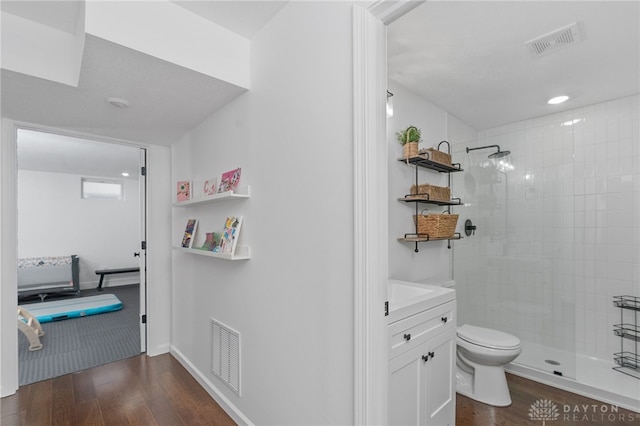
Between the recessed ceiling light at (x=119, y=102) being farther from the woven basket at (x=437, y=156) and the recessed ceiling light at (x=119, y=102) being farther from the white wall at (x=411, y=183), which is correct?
the woven basket at (x=437, y=156)

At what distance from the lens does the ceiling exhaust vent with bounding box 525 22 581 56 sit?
176 centimetres

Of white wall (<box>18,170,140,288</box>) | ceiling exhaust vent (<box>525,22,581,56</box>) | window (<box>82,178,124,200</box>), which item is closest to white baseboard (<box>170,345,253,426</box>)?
ceiling exhaust vent (<box>525,22,581,56</box>)

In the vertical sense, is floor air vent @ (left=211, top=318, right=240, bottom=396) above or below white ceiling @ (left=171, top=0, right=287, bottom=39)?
below

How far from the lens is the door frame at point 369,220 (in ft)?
4.00

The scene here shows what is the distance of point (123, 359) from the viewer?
3.04 m

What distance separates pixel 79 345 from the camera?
3.38m

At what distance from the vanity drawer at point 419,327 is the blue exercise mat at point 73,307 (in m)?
4.97

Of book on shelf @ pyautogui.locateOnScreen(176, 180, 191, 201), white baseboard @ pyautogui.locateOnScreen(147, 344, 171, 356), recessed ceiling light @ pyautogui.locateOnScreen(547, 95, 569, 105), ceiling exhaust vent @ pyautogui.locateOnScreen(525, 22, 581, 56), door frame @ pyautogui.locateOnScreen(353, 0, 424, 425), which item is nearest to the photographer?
door frame @ pyautogui.locateOnScreen(353, 0, 424, 425)

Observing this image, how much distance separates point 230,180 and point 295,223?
2.70 feet

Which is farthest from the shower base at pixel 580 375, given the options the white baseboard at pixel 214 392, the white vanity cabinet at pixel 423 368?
the white baseboard at pixel 214 392

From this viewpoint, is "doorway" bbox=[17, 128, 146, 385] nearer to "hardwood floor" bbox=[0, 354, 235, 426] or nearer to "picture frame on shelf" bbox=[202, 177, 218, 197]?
"hardwood floor" bbox=[0, 354, 235, 426]

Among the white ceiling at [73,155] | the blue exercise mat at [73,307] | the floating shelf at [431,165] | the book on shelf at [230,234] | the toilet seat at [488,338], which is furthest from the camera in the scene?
the blue exercise mat at [73,307]

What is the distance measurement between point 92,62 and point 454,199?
2.83 meters

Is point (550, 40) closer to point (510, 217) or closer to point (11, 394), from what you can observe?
point (510, 217)
